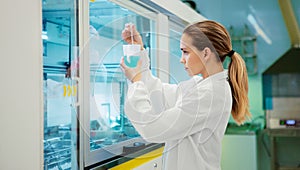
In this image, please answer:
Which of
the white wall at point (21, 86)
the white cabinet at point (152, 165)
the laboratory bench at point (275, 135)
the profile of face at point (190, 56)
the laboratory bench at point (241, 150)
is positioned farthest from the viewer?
the laboratory bench at point (241, 150)

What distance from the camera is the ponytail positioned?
1.37 metres

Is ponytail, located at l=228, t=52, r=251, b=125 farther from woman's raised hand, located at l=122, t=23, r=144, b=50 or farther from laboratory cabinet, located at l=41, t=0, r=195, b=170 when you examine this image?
Result: woman's raised hand, located at l=122, t=23, r=144, b=50

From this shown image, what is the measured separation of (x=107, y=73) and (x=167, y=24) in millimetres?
1067

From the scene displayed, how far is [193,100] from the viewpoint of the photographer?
1.22 meters

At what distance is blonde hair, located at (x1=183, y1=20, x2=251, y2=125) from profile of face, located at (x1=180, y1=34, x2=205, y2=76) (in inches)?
0.6

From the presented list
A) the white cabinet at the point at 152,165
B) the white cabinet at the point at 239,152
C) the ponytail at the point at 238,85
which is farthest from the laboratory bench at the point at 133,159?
the white cabinet at the point at 239,152

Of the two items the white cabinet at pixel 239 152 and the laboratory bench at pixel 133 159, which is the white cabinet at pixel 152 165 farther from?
the white cabinet at pixel 239 152

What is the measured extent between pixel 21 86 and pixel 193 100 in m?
0.51

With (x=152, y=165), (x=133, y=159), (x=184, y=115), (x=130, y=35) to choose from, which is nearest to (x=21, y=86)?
(x=130, y=35)

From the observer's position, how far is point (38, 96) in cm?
119

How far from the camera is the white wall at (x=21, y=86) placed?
3.52ft

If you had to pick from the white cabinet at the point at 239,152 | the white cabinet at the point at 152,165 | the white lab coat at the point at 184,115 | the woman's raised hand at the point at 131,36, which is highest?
the woman's raised hand at the point at 131,36

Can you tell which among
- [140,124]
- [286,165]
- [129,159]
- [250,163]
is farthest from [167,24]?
[286,165]

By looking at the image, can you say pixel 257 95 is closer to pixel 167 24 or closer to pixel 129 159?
pixel 167 24
